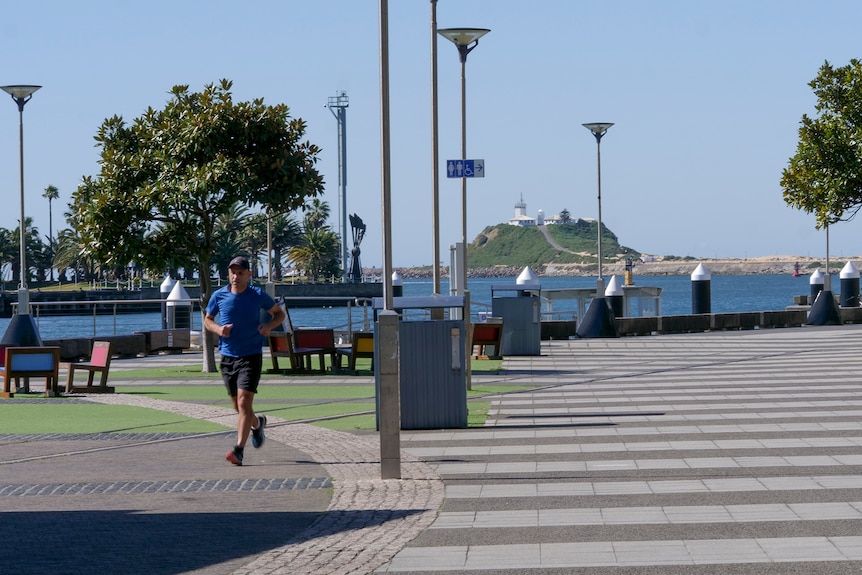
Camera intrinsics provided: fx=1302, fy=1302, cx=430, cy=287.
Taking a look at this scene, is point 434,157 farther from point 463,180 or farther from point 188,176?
point 188,176

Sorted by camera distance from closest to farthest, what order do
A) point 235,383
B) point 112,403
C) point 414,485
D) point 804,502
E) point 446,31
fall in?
point 804,502 < point 414,485 < point 235,383 < point 112,403 < point 446,31

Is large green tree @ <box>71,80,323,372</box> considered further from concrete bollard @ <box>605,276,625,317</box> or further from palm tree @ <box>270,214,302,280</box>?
palm tree @ <box>270,214,302,280</box>

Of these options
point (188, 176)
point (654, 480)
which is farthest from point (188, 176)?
point (654, 480)

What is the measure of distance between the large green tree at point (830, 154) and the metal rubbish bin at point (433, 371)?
704 inches

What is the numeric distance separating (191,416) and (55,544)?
7.68m

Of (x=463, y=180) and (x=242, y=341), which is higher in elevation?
(x=463, y=180)

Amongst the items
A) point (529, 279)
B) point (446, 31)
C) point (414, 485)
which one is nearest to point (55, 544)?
point (414, 485)

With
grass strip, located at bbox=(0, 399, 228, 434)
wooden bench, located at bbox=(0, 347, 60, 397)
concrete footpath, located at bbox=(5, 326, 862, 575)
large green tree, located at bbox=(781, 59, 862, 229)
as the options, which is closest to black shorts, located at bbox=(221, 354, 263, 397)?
concrete footpath, located at bbox=(5, 326, 862, 575)

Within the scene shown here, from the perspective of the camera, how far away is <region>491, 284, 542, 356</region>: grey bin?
86.1ft

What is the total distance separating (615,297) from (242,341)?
1071 inches

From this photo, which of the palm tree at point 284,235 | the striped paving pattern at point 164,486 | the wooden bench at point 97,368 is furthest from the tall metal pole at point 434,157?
the palm tree at point 284,235

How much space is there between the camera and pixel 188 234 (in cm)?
2259

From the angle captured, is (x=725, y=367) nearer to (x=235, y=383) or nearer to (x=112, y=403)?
(x=112, y=403)

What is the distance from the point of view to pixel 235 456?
11.0m
